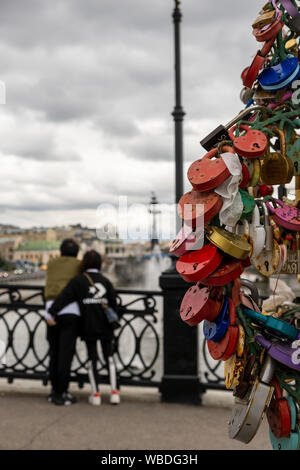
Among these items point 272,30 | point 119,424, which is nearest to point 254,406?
point 272,30

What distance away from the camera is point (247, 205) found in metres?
1.31

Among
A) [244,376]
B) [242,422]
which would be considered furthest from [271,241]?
[242,422]

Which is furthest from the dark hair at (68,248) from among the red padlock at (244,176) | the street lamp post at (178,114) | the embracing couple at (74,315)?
the red padlock at (244,176)

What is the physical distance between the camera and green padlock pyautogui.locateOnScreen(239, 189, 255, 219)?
4.29 ft

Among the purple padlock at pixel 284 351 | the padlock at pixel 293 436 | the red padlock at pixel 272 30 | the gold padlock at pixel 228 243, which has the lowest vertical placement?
the padlock at pixel 293 436

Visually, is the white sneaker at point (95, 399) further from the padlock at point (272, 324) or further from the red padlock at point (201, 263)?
the red padlock at point (201, 263)

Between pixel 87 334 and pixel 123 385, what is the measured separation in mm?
884

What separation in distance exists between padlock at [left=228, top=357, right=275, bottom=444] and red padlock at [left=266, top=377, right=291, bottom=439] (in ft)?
0.16

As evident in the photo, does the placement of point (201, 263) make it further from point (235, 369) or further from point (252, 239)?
point (235, 369)

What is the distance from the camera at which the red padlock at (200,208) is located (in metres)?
1.22

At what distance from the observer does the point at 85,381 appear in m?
5.49

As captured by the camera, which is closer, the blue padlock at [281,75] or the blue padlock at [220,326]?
the blue padlock at [220,326]

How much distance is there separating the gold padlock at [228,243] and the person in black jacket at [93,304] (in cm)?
391
